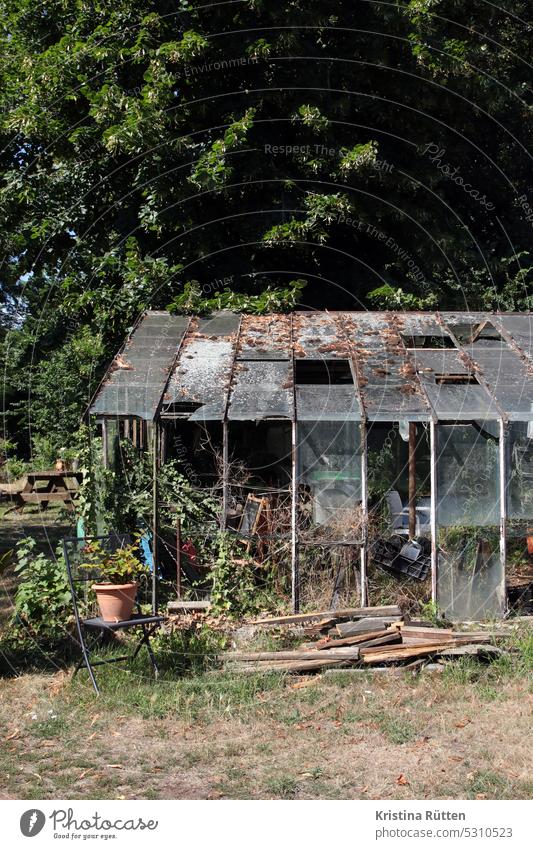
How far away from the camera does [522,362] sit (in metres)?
11.8

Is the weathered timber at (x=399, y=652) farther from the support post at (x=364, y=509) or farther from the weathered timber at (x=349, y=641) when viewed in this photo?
the support post at (x=364, y=509)

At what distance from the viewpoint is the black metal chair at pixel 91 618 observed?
27.7ft

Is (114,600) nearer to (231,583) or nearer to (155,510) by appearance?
(155,510)

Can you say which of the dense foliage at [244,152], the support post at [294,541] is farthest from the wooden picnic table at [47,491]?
the support post at [294,541]

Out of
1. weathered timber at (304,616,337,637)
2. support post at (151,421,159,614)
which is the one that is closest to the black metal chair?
support post at (151,421,159,614)

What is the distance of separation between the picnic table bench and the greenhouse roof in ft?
26.6

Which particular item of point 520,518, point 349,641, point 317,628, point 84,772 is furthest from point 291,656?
point 520,518

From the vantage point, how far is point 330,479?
35.8 ft

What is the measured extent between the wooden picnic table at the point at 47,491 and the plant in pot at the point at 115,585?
1075 cm

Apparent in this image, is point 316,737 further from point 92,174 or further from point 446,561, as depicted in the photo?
point 92,174

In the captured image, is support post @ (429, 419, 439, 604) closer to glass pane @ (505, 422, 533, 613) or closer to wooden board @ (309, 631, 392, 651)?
glass pane @ (505, 422, 533, 613)

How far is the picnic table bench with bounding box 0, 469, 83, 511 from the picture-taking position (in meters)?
20.0

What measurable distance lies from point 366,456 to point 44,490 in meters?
13.6

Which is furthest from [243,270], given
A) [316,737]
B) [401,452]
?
[316,737]
